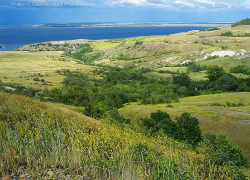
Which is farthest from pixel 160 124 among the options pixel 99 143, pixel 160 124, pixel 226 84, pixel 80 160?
pixel 226 84

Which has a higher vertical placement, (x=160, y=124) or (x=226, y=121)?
(x=160, y=124)

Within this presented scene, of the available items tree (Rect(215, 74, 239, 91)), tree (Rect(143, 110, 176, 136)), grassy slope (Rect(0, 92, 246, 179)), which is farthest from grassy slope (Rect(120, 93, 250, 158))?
tree (Rect(215, 74, 239, 91))

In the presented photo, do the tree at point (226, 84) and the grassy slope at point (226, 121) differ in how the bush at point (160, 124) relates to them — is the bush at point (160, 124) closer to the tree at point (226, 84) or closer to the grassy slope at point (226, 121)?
the grassy slope at point (226, 121)

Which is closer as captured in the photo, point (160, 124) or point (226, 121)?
point (160, 124)

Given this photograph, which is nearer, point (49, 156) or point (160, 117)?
point (49, 156)

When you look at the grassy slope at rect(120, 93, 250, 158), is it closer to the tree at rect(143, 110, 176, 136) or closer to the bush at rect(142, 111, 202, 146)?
the bush at rect(142, 111, 202, 146)

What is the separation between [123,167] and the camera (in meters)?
7.67

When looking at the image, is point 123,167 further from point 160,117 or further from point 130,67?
point 130,67

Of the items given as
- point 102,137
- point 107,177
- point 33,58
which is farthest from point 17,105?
point 33,58

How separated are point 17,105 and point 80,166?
6180 millimetres

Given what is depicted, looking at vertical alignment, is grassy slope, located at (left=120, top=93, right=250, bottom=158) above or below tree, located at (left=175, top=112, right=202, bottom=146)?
below

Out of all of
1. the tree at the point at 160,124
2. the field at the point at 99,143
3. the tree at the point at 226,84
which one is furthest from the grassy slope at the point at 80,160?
the tree at the point at 226,84

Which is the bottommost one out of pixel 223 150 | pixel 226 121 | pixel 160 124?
pixel 226 121

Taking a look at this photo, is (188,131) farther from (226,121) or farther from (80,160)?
(80,160)
